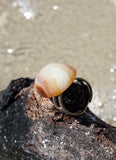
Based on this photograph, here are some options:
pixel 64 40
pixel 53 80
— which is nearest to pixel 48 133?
pixel 53 80

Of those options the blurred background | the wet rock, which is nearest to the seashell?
the wet rock

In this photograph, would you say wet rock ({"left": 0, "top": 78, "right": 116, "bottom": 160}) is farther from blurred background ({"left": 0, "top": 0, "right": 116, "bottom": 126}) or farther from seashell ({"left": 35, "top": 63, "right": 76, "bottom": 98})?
blurred background ({"left": 0, "top": 0, "right": 116, "bottom": 126})

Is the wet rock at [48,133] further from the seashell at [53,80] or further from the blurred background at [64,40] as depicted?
the blurred background at [64,40]

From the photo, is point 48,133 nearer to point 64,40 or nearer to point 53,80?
point 53,80

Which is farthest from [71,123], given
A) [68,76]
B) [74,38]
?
[74,38]

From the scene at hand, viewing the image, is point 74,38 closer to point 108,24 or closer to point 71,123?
point 108,24

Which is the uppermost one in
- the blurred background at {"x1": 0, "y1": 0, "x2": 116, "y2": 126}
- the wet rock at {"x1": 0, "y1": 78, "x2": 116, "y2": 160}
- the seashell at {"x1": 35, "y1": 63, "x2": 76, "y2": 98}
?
the seashell at {"x1": 35, "y1": 63, "x2": 76, "y2": 98}

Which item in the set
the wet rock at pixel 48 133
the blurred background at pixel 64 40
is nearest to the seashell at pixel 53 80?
the wet rock at pixel 48 133
